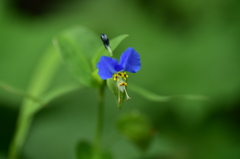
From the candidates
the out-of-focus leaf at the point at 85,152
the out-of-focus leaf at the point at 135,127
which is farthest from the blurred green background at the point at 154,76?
the out-of-focus leaf at the point at 85,152

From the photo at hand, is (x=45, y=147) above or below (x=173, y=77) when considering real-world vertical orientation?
below

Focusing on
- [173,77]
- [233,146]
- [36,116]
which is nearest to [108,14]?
[173,77]

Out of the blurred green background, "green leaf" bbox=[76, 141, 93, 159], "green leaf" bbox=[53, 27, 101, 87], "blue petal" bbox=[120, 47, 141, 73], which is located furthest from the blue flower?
the blurred green background

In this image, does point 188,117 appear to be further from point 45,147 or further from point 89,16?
point 89,16

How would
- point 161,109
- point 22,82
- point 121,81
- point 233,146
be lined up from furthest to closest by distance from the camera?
point 22,82, point 161,109, point 233,146, point 121,81

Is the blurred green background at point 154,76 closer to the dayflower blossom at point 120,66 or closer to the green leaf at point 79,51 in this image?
the green leaf at point 79,51

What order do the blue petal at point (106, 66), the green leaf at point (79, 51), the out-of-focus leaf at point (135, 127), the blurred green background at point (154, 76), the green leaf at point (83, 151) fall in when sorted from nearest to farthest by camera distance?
1. the blue petal at point (106, 66)
2. the green leaf at point (79, 51)
3. the green leaf at point (83, 151)
4. the out-of-focus leaf at point (135, 127)
5. the blurred green background at point (154, 76)
